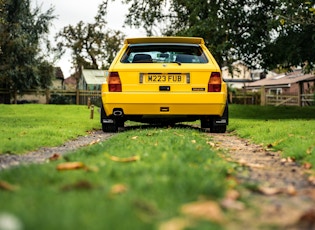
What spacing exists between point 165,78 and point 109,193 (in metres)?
6.23

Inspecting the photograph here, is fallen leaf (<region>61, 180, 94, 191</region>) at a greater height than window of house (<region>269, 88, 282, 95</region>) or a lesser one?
lesser

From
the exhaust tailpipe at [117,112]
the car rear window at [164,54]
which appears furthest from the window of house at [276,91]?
the exhaust tailpipe at [117,112]

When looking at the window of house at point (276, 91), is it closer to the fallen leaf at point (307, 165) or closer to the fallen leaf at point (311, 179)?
the fallen leaf at point (307, 165)

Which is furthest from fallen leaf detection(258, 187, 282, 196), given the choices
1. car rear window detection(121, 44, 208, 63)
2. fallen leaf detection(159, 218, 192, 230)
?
car rear window detection(121, 44, 208, 63)

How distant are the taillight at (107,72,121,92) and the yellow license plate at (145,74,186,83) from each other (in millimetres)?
559

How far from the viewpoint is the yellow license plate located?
9.12 m

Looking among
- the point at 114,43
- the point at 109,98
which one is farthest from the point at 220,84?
the point at 114,43

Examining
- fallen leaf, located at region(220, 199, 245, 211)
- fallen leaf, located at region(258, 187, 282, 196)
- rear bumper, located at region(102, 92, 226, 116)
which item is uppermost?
rear bumper, located at region(102, 92, 226, 116)

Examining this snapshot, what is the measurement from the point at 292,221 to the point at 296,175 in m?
1.99

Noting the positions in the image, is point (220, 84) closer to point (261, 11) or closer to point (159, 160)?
point (159, 160)

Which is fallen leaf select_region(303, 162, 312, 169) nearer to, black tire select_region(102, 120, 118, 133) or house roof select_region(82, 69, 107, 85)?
black tire select_region(102, 120, 118, 133)

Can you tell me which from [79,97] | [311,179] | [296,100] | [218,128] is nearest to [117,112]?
[218,128]

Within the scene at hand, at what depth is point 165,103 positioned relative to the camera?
30.0 ft

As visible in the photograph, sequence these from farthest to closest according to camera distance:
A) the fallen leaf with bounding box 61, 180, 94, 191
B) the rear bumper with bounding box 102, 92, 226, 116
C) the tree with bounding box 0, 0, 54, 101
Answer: the tree with bounding box 0, 0, 54, 101 → the rear bumper with bounding box 102, 92, 226, 116 → the fallen leaf with bounding box 61, 180, 94, 191
